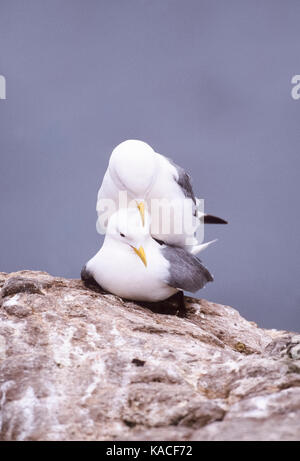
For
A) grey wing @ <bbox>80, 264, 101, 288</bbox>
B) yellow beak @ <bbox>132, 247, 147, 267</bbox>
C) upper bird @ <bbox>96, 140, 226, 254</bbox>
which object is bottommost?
grey wing @ <bbox>80, 264, 101, 288</bbox>

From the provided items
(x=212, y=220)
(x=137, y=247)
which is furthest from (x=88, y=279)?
(x=212, y=220)

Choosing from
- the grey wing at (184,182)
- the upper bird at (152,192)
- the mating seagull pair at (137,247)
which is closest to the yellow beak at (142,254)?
the mating seagull pair at (137,247)

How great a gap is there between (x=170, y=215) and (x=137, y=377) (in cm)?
214

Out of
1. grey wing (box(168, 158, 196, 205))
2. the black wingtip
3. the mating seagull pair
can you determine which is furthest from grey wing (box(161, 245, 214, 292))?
the black wingtip

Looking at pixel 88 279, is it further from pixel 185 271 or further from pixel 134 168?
pixel 134 168

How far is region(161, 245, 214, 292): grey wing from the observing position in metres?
4.47

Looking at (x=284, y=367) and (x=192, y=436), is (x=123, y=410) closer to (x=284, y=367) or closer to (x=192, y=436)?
(x=192, y=436)

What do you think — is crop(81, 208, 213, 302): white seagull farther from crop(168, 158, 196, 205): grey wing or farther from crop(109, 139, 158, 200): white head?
crop(168, 158, 196, 205): grey wing

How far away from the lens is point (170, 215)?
15.5 feet

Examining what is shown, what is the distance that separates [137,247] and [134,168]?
604 millimetres

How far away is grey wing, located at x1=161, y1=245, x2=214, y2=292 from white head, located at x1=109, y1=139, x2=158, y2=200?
56cm

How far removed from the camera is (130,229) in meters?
4.28
